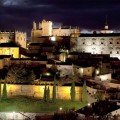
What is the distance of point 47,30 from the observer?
51.3 meters

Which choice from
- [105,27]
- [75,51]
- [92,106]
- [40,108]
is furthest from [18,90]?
[105,27]

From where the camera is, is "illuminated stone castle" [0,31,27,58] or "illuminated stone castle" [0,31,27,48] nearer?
"illuminated stone castle" [0,31,27,58]

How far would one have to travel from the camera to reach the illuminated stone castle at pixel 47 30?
51.0m

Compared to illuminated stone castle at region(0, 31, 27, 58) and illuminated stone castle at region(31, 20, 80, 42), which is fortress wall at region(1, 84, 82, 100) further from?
illuminated stone castle at region(31, 20, 80, 42)

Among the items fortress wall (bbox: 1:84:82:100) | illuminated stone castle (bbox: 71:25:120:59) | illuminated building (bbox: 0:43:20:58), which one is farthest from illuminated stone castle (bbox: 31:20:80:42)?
fortress wall (bbox: 1:84:82:100)

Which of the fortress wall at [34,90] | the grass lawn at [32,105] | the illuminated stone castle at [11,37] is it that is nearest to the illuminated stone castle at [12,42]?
the illuminated stone castle at [11,37]

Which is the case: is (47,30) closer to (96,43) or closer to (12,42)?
(12,42)

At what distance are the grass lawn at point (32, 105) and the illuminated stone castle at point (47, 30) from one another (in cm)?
1750

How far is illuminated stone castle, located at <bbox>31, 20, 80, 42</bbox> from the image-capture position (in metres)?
51.0

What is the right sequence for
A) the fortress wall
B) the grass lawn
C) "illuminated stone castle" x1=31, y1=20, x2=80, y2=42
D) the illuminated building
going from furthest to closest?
1. "illuminated stone castle" x1=31, y1=20, x2=80, y2=42
2. the illuminated building
3. the fortress wall
4. the grass lawn

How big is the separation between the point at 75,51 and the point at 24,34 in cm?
682

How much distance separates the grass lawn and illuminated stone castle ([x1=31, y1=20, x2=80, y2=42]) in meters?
17.5

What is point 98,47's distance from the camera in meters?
47.4

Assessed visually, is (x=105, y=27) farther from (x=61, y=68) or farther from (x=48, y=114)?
(x=48, y=114)
